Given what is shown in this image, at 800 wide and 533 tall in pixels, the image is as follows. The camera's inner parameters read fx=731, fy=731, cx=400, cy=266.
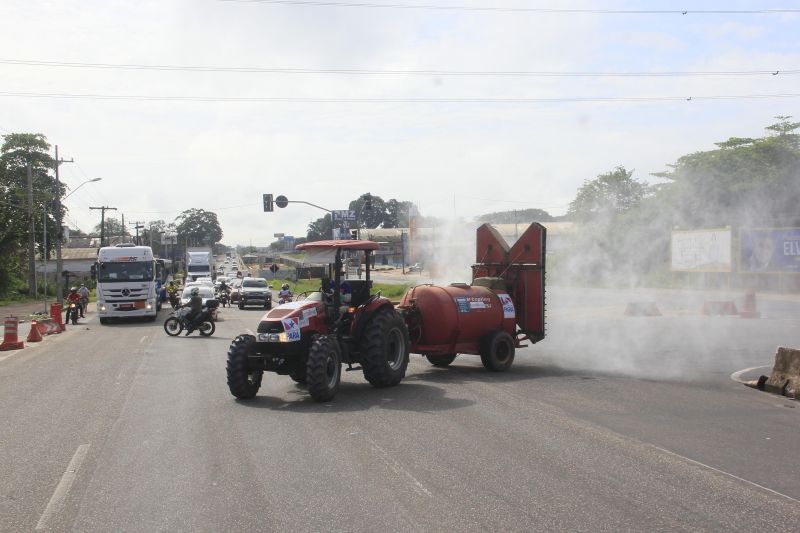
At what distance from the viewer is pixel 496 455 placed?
25.8 feet

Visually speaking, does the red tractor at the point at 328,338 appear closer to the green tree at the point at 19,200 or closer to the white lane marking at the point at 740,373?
the white lane marking at the point at 740,373

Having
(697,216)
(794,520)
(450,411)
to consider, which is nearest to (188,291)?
(697,216)

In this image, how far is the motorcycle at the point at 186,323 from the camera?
79.3 feet

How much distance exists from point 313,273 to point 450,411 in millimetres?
3543

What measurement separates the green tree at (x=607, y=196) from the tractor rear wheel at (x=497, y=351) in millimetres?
12072

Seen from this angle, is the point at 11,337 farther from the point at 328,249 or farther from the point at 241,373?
the point at 328,249

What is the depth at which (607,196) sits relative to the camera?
39.1 meters

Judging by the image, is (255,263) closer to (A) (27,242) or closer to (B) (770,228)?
(A) (27,242)

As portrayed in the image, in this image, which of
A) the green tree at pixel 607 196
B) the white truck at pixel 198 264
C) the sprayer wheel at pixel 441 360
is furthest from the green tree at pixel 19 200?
the sprayer wheel at pixel 441 360

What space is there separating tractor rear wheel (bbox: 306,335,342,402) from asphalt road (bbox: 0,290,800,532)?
23cm

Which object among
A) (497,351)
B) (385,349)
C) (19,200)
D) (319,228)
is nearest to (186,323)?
(497,351)

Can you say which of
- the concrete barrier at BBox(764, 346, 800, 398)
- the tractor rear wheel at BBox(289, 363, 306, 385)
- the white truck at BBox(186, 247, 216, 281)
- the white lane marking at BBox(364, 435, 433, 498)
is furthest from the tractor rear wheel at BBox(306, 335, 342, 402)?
the white truck at BBox(186, 247, 216, 281)

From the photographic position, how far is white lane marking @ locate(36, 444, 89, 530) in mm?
6043

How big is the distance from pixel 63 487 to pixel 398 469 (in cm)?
319
